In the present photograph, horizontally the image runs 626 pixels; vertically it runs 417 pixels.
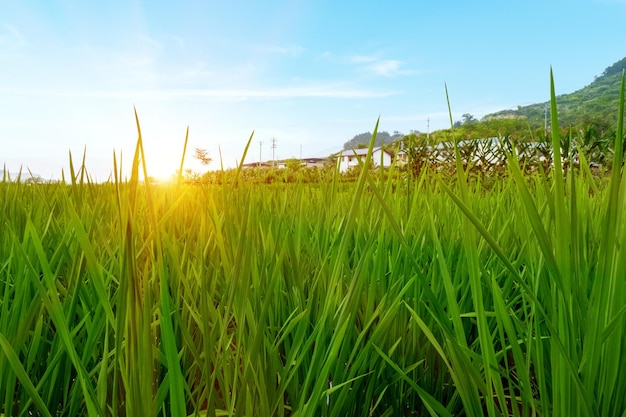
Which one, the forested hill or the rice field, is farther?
the forested hill

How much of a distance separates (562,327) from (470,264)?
0.10 metres

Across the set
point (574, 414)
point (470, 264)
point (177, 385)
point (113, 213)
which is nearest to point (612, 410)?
point (574, 414)

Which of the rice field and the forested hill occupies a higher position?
the forested hill

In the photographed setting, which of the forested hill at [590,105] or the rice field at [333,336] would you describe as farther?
the forested hill at [590,105]

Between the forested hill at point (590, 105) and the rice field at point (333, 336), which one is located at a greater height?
the forested hill at point (590, 105)

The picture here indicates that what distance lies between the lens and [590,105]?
222 feet

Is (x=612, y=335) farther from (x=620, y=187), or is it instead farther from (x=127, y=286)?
(x=127, y=286)

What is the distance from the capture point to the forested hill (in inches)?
2273

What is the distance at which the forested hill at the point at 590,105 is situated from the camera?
5773 centimetres

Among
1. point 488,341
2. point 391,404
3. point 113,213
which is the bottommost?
point 391,404

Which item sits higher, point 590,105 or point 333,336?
point 590,105

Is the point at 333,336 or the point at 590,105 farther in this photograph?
A: the point at 590,105

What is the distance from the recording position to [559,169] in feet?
1.26

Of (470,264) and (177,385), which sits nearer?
(177,385)
